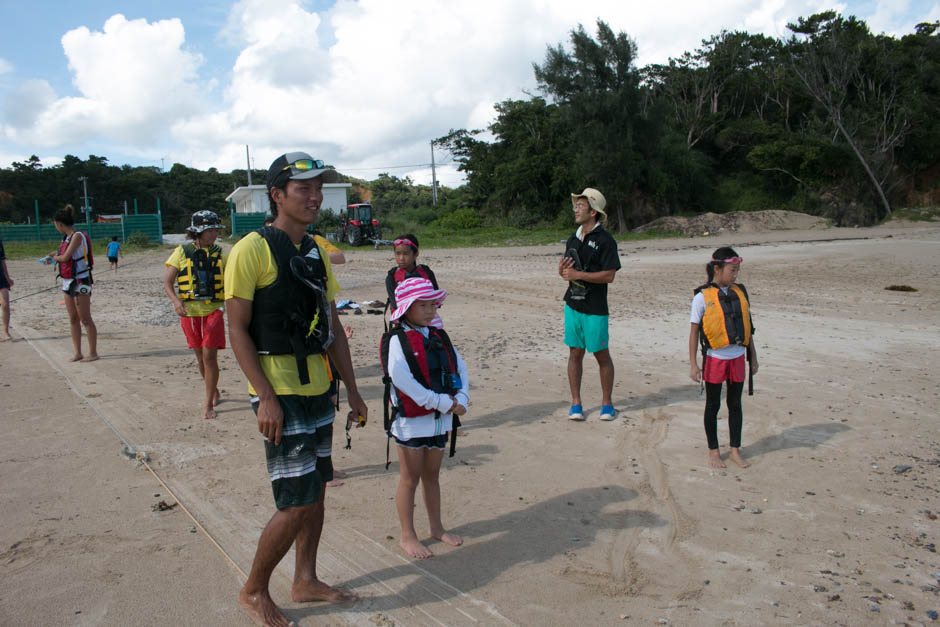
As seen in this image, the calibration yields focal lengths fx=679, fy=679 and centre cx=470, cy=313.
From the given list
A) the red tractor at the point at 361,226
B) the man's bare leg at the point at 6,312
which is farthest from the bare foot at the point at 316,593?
the red tractor at the point at 361,226

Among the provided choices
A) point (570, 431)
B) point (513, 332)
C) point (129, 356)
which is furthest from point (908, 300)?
point (129, 356)

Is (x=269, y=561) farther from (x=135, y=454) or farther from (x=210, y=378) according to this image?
(x=210, y=378)

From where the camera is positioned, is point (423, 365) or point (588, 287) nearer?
point (423, 365)

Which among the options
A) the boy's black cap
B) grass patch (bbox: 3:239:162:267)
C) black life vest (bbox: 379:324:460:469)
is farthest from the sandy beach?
grass patch (bbox: 3:239:162:267)

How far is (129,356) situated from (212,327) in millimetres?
3471

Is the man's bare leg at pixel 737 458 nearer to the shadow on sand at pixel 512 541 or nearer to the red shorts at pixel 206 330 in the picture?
the shadow on sand at pixel 512 541

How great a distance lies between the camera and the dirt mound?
3756cm

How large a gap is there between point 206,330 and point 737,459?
481cm

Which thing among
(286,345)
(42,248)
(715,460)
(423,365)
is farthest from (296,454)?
(42,248)

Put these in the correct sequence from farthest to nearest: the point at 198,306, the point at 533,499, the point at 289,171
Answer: the point at 198,306 < the point at 533,499 < the point at 289,171

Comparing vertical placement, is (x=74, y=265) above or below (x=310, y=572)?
above

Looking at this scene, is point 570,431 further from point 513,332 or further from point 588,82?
point 588,82

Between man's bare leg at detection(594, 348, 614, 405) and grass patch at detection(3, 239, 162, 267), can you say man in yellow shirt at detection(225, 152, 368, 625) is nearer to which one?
man's bare leg at detection(594, 348, 614, 405)

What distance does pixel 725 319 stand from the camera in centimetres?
501
